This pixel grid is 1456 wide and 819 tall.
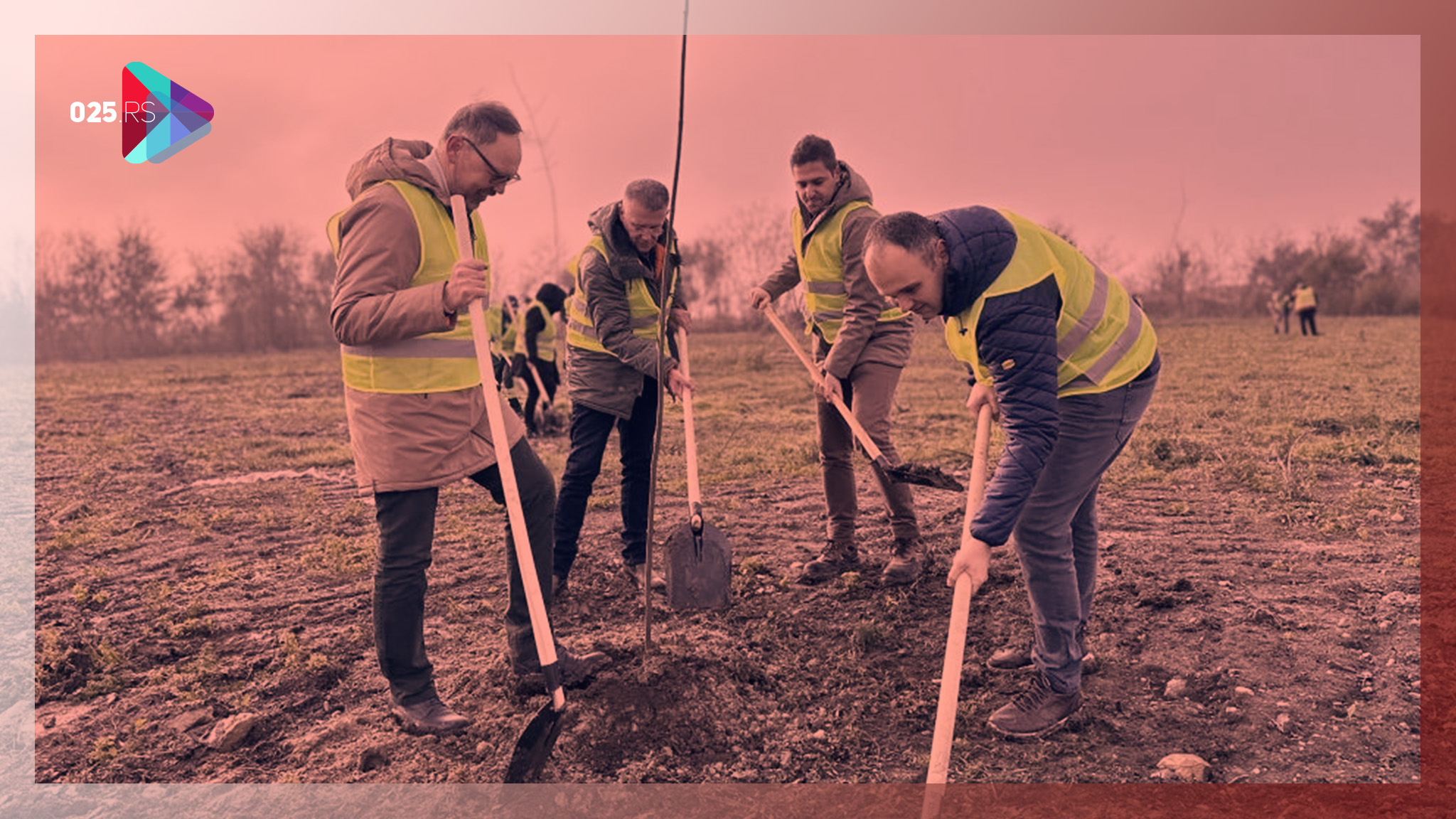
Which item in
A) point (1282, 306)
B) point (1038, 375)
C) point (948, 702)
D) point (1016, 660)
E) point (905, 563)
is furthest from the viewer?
point (1282, 306)

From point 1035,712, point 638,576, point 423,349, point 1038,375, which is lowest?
point 1035,712

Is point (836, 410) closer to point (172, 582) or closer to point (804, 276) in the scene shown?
point (804, 276)

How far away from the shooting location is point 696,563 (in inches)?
161

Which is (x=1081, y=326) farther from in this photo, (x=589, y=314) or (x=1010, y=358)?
(x=589, y=314)

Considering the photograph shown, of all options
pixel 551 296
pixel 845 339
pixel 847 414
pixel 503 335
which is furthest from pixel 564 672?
pixel 503 335

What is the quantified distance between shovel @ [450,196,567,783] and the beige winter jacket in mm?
124

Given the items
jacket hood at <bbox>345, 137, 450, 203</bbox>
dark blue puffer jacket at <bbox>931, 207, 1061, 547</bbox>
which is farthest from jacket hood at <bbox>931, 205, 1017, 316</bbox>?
jacket hood at <bbox>345, 137, 450, 203</bbox>

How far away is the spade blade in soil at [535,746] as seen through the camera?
2.93 m

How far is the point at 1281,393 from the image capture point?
1209 cm

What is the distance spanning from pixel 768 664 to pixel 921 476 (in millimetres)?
999

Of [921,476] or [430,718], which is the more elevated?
[921,476]

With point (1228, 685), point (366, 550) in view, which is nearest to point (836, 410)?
point (1228, 685)

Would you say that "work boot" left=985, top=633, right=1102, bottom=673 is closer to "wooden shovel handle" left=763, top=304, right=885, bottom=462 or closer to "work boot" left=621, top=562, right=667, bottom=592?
"wooden shovel handle" left=763, top=304, right=885, bottom=462

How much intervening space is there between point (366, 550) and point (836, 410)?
9.87ft
